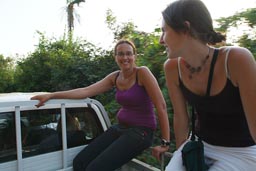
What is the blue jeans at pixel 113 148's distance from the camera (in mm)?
2594

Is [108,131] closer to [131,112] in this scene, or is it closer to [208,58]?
[131,112]

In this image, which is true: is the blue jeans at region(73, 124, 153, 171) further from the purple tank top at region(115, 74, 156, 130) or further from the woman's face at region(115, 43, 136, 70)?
the woman's face at region(115, 43, 136, 70)

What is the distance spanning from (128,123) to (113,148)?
31 centimetres

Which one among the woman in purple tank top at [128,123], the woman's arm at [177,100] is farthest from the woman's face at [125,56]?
the woman's arm at [177,100]

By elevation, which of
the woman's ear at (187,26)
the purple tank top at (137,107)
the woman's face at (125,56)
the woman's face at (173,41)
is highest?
the woman's ear at (187,26)

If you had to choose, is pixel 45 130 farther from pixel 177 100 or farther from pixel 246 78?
pixel 246 78

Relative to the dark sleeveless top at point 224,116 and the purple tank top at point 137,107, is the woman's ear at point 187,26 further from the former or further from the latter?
the purple tank top at point 137,107

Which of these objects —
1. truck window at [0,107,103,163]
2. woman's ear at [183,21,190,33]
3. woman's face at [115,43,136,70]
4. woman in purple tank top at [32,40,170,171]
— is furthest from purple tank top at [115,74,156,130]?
woman's ear at [183,21,190,33]

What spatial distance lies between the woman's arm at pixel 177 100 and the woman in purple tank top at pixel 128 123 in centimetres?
67

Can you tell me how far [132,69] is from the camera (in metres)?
3.01

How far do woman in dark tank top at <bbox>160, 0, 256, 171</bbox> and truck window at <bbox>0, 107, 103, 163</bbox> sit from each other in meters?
1.44

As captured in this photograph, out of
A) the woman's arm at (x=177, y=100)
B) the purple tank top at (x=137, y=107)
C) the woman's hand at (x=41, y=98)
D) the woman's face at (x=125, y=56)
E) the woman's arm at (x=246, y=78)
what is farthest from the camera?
the woman's face at (x=125, y=56)

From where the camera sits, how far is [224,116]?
1471 mm

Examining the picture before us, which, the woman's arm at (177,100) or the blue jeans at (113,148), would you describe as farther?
the blue jeans at (113,148)
